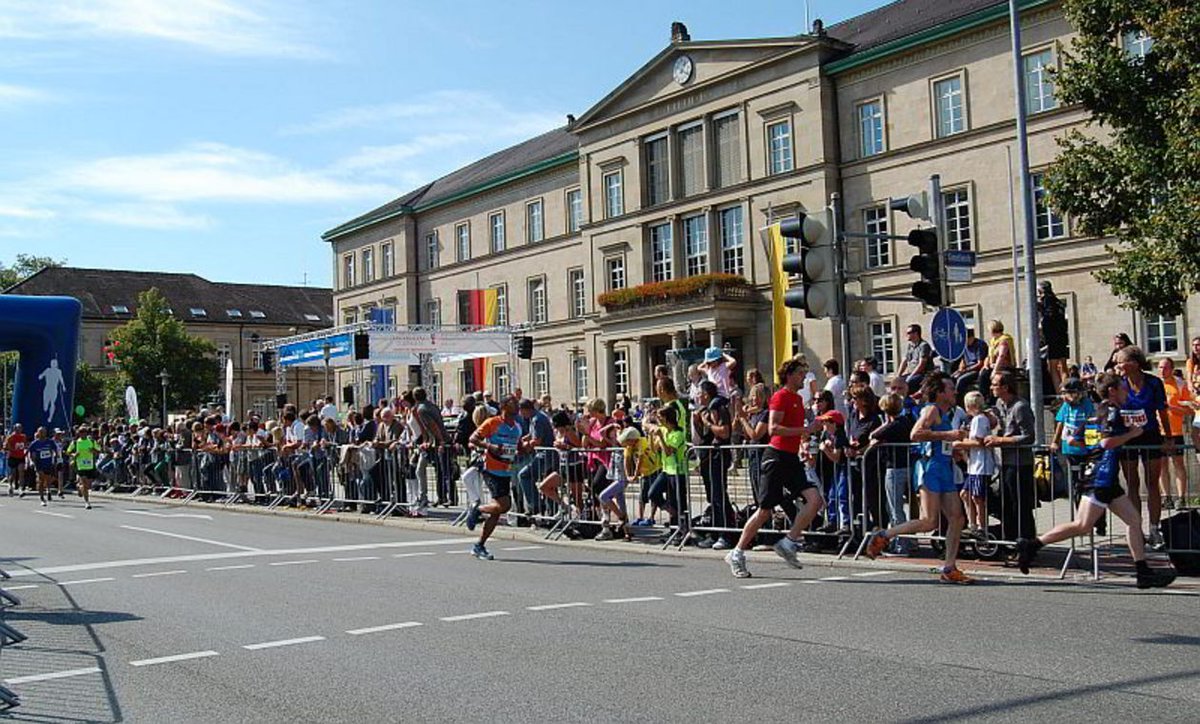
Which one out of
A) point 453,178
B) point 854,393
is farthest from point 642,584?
point 453,178

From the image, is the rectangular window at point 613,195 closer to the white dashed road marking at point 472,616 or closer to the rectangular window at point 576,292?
the rectangular window at point 576,292

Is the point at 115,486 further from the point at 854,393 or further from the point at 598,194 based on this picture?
the point at 598,194

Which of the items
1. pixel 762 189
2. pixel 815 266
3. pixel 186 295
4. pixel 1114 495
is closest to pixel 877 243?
pixel 762 189

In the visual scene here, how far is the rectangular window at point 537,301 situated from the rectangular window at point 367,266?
15.5 m

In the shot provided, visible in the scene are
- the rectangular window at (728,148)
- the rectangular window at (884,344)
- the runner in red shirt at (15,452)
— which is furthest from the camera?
the rectangular window at (728,148)

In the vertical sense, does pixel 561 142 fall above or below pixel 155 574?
above

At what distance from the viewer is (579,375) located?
192ft

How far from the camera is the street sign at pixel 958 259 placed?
1338cm

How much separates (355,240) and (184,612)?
67955 millimetres

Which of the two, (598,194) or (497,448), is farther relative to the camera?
(598,194)

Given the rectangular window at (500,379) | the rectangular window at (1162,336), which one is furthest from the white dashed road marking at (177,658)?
the rectangular window at (500,379)

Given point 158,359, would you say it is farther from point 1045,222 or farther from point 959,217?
point 1045,222

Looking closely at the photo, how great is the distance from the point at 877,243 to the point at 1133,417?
114ft

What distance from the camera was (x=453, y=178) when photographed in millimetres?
72938
